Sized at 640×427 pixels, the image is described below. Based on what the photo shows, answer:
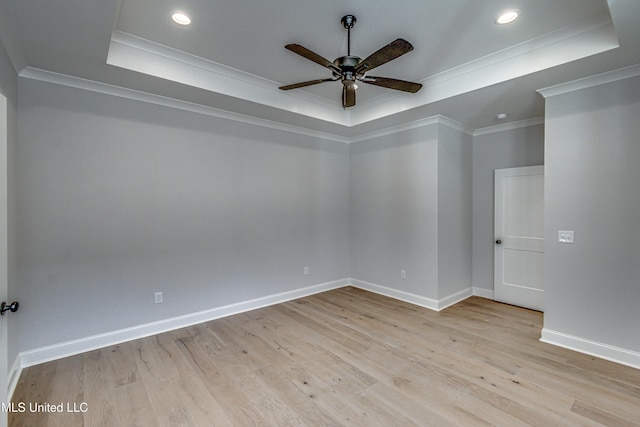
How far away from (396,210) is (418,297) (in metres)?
1.29

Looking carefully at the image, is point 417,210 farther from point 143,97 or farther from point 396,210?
point 143,97

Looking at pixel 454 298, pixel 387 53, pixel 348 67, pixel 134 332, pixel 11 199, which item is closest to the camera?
pixel 387 53

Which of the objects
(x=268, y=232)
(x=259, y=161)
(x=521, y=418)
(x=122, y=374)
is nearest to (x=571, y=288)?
(x=521, y=418)

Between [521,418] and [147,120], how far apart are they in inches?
165

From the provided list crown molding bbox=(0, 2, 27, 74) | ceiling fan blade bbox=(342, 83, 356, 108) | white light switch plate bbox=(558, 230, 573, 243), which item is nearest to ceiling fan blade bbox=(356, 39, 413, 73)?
ceiling fan blade bbox=(342, 83, 356, 108)

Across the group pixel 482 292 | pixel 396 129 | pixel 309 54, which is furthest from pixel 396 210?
pixel 309 54

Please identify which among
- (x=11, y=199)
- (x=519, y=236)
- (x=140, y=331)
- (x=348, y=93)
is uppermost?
(x=348, y=93)

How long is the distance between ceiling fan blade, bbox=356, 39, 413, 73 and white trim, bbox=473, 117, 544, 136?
9.76 feet

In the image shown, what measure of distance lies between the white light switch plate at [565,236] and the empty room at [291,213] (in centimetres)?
2

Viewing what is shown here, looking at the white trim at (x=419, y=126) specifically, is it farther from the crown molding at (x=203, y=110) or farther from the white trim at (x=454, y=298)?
the white trim at (x=454, y=298)

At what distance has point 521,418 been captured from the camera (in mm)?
1958

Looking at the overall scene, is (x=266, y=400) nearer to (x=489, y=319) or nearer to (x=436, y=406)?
(x=436, y=406)

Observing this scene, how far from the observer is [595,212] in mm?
2771

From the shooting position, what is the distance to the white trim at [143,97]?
8.69 feet
